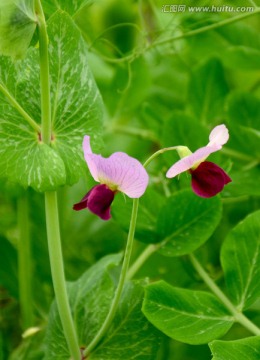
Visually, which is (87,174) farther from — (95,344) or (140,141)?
(140,141)

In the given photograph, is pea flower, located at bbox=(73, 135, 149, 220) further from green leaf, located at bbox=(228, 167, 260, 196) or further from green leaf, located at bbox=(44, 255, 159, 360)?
green leaf, located at bbox=(228, 167, 260, 196)

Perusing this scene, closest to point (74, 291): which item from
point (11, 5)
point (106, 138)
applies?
point (11, 5)

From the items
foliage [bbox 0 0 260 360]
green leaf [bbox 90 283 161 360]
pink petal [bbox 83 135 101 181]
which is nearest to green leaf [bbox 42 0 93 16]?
foliage [bbox 0 0 260 360]

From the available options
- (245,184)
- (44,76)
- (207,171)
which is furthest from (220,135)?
(245,184)

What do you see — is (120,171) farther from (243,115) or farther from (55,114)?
(243,115)

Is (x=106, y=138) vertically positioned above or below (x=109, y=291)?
above

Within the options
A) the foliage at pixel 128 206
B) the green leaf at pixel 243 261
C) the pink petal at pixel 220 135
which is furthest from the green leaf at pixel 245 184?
the pink petal at pixel 220 135
